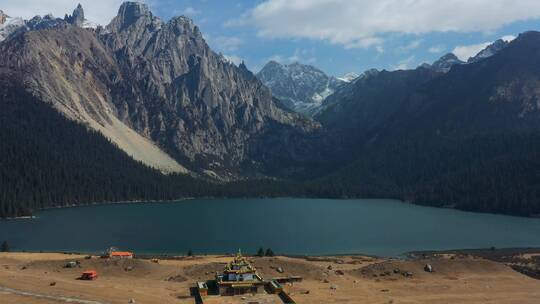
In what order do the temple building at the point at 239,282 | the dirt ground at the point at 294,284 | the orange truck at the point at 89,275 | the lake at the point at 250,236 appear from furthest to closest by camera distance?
the lake at the point at 250,236
the orange truck at the point at 89,275
the temple building at the point at 239,282
the dirt ground at the point at 294,284

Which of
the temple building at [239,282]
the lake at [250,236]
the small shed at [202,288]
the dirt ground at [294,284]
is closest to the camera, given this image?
the dirt ground at [294,284]

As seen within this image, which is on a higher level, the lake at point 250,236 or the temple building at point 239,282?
the temple building at point 239,282

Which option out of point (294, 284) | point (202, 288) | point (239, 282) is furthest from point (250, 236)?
point (239, 282)

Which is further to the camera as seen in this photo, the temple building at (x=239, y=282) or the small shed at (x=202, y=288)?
the temple building at (x=239, y=282)

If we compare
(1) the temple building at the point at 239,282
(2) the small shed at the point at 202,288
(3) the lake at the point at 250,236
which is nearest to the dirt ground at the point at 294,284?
(2) the small shed at the point at 202,288

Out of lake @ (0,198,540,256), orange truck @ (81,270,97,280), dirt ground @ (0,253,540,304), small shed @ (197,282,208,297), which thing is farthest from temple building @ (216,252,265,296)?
lake @ (0,198,540,256)

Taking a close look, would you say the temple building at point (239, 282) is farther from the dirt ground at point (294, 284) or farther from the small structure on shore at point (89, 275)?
the small structure on shore at point (89, 275)
